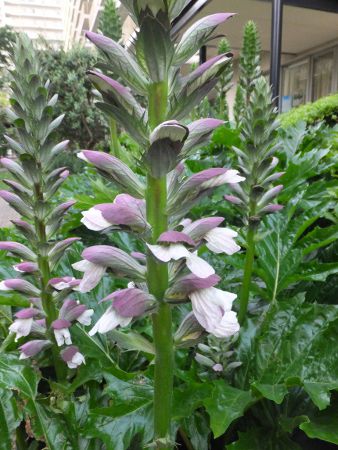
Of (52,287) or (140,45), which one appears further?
(52,287)

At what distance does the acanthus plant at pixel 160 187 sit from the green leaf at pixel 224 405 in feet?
1.29

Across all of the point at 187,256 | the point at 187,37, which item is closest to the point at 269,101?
the point at 187,37

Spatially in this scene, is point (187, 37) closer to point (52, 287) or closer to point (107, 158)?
point (107, 158)

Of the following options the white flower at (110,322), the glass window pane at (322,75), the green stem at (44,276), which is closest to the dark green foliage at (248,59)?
the green stem at (44,276)

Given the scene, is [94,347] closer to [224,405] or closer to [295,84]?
[224,405]

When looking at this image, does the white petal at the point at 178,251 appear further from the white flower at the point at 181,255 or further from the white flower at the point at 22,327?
the white flower at the point at 22,327

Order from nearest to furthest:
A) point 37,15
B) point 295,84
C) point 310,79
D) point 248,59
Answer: point 248,59
point 310,79
point 295,84
point 37,15

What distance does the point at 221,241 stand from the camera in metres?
0.94

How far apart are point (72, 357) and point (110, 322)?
2.82 ft

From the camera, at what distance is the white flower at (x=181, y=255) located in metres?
0.85

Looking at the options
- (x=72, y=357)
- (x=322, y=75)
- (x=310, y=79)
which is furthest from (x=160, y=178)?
(x=310, y=79)

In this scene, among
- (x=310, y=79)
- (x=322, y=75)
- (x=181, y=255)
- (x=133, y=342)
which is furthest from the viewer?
(x=310, y=79)

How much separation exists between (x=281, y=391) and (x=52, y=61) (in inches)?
548

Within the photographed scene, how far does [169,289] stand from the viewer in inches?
38.4
